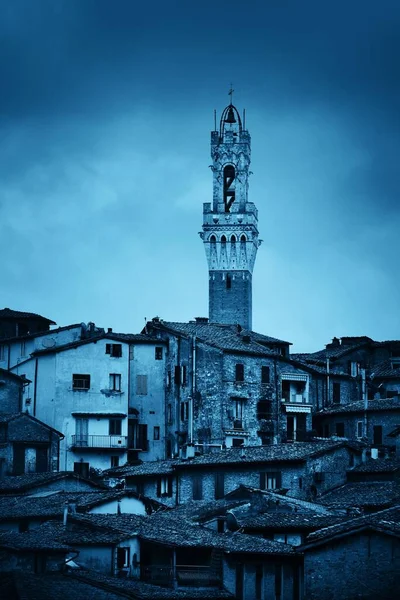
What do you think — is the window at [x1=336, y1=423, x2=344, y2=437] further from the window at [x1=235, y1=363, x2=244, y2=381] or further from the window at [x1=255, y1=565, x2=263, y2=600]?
the window at [x1=255, y1=565, x2=263, y2=600]

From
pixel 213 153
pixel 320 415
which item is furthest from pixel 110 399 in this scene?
pixel 213 153

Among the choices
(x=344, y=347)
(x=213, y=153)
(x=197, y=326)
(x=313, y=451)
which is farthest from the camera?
(x=213, y=153)

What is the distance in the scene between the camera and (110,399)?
94375 mm

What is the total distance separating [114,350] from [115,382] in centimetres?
205

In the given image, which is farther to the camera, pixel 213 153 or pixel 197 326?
pixel 213 153

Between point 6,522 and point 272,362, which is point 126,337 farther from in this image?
point 6,522

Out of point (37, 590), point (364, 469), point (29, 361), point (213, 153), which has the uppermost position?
point (213, 153)

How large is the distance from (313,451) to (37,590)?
96.3 feet

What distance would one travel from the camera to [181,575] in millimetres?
61844

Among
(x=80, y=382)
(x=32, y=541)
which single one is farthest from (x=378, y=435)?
(x=32, y=541)

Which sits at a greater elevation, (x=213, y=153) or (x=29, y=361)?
(x=213, y=153)

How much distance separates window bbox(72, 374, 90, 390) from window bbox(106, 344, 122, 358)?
2235 mm

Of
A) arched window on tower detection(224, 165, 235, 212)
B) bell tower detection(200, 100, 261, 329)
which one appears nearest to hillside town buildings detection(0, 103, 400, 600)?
bell tower detection(200, 100, 261, 329)

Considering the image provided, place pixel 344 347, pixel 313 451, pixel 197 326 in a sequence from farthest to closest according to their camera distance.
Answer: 1. pixel 344 347
2. pixel 197 326
3. pixel 313 451
